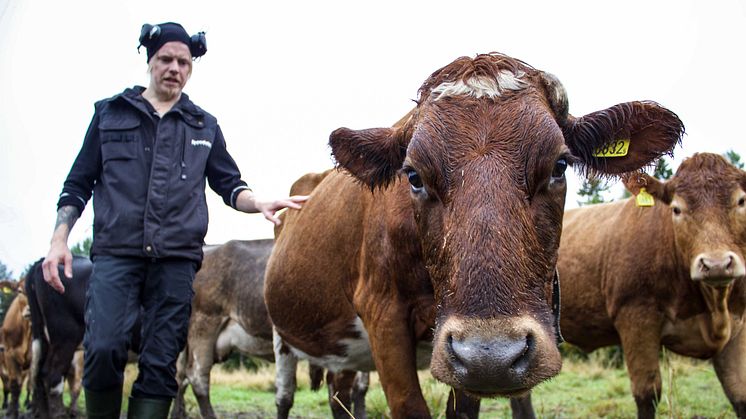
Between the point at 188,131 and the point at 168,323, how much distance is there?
116 cm

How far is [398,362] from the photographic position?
11.8ft

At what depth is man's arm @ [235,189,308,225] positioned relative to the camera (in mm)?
4016

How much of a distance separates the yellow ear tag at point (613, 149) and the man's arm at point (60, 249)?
2.87m

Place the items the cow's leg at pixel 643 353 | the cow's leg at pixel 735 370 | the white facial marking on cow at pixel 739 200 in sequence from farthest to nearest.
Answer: the cow's leg at pixel 643 353 < the white facial marking on cow at pixel 739 200 < the cow's leg at pixel 735 370

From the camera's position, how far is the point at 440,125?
2.99m

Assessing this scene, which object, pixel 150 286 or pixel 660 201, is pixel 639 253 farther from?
pixel 150 286

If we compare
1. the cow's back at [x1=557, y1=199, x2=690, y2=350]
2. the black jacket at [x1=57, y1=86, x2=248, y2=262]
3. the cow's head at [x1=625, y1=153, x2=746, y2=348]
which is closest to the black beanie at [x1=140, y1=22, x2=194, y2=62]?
the black jacket at [x1=57, y1=86, x2=248, y2=262]

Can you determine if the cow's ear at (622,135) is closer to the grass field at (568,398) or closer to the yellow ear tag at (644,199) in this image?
the grass field at (568,398)

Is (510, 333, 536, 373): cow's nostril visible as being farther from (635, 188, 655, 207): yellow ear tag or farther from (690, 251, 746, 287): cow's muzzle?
(635, 188, 655, 207): yellow ear tag

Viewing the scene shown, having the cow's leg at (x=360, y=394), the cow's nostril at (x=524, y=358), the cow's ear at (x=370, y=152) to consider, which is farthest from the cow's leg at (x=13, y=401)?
the cow's nostril at (x=524, y=358)

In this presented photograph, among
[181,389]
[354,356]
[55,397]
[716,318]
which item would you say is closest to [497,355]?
[354,356]

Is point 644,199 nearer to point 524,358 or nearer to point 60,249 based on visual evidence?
point 524,358

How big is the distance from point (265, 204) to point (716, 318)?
4655mm

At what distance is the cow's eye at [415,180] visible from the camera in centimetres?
305
